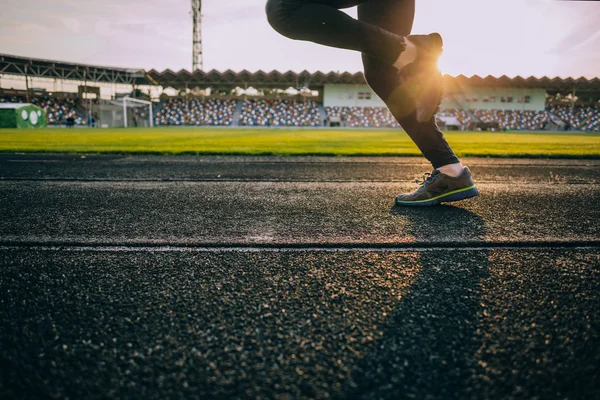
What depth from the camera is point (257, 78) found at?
39969 millimetres

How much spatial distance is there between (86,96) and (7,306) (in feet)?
149

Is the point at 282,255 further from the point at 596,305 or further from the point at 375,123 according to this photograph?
the point at 375,123

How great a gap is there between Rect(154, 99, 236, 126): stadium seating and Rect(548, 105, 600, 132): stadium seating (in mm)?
36304

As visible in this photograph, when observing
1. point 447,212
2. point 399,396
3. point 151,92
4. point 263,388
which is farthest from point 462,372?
point 151,92

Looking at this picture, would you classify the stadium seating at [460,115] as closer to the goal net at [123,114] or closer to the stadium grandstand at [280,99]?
the stadium grandstand at [280,99]

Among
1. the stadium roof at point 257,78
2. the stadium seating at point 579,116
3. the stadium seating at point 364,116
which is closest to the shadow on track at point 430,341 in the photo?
the stadium seating at point 364,116

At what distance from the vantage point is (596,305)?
888mm

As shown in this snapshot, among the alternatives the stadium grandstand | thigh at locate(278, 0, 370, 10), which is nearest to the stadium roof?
the stadium grandstand

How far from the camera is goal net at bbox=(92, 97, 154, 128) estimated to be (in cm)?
3559

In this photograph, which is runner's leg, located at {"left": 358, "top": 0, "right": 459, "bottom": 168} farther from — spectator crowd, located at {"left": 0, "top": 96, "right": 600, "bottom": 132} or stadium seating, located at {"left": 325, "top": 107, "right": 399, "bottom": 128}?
stadium seating, located at {"left": 325, "top": 107, "right": 399, "bottom": 128}

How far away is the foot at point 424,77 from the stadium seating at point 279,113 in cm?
3527

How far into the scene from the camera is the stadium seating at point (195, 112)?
38.0m

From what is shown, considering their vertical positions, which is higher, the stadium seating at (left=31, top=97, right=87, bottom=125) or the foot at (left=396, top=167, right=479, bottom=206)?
the stadium seating at (left=31, top=97, right=87, bottom=125)

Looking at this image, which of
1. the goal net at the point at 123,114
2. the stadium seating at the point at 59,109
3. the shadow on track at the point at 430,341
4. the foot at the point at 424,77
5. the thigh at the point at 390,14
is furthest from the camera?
the stadium seating at the point at 59,109
